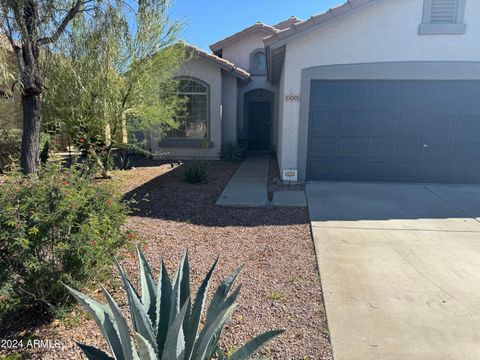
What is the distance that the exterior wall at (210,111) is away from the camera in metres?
13.2

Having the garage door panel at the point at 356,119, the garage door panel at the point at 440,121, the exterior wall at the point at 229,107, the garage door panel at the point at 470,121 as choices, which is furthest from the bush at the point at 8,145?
the garage door panel at the point at 470,121

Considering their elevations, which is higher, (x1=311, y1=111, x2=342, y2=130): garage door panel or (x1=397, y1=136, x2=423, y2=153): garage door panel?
(x1=311, y1=111, x2=342, y2=130): garage door panel

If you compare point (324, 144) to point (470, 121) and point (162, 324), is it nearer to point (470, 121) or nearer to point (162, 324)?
point (470, 121)

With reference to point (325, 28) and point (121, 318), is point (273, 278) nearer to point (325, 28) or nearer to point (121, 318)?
point (121, 318)

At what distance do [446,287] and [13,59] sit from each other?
299 inches

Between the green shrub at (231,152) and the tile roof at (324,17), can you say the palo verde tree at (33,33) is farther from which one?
the green shrub at (231,152)

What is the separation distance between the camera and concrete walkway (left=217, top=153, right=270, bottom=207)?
7305 millimetres

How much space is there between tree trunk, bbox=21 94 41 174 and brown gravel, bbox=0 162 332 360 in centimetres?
220

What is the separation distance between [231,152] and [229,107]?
1982mm

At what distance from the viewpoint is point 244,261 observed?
4.47 meters

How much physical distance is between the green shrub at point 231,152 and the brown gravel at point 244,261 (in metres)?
5.17

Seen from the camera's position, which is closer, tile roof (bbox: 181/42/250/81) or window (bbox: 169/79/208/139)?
tile roof (bbox: 181/42/250/81)

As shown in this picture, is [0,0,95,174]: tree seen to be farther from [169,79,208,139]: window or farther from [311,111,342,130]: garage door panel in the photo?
[169,79,208,139]: window

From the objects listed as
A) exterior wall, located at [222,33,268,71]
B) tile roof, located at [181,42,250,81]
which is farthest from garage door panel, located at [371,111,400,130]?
exterior wall, located at [222,33,268,71]
